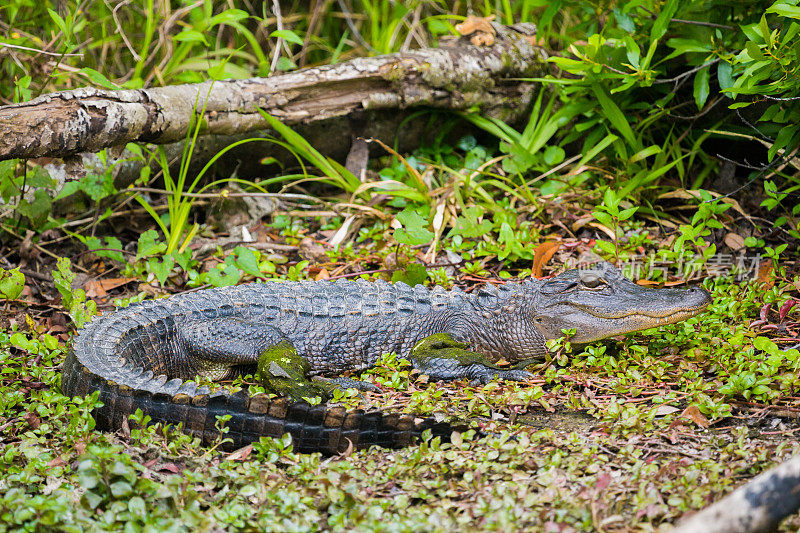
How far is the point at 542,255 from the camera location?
5086 millimetres

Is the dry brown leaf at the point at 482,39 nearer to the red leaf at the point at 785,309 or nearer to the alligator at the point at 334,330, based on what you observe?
the alligator at the point at 334,330

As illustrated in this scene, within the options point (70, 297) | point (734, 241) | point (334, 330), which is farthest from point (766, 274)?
point (70, 297)

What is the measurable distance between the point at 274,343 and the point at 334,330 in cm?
37

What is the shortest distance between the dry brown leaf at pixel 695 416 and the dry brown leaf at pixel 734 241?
234 cm

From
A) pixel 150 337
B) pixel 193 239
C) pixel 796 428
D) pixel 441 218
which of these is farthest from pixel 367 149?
pixel 796 428

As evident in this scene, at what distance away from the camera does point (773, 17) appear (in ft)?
15.5

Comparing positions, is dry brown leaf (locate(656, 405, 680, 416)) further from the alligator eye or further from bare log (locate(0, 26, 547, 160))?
bare log (locate(0, 26, 547, 160))

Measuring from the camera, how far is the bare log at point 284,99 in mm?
4520

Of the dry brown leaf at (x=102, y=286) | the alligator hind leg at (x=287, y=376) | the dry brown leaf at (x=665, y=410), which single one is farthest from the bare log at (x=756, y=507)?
the dry brown leaf at (x=102, y=286)

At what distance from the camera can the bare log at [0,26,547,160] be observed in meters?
4.52

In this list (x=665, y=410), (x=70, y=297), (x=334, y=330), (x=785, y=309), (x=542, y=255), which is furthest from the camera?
(x=542, y=255)

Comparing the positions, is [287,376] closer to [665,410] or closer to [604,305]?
[604,305]

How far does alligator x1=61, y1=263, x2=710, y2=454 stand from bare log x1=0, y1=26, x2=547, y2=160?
1.37 meters

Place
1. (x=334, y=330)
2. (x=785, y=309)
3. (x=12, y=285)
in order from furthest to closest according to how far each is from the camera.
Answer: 1. (x=12, y=285)
2. (x=334, y=330)
3. (x=785, y=309)
